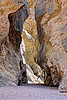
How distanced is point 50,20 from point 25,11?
225 inches

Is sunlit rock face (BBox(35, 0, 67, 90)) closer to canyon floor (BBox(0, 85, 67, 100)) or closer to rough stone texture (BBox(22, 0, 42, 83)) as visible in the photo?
canyon floor (BBox(0, 85, 67, 100))

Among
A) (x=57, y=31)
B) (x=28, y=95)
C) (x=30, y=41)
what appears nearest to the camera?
(x=28, y=95)

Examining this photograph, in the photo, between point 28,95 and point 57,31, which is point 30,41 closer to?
point 57,31

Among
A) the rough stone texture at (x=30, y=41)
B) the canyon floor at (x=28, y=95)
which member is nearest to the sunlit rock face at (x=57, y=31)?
the canyon floor at (x=28, y=95)

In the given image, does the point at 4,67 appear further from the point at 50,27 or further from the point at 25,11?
the point at 25,11

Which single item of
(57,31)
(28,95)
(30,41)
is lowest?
(28,95)

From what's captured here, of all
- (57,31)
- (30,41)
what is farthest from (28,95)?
(30,41)

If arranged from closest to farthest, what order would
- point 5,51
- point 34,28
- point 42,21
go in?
point 5,51, point 42,21, point 34,28

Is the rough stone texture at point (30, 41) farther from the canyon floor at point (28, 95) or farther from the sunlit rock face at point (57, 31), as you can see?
the canyon floor at point (28, 95)

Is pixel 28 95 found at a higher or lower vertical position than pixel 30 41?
lower

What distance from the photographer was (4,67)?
7426 millimetres

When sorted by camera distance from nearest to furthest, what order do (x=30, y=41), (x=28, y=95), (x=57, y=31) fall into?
(x=28, y=95), (x=57, y=31), (x=30, y=41)

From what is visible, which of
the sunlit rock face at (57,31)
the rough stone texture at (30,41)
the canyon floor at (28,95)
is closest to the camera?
the canyon floor at (28,95)

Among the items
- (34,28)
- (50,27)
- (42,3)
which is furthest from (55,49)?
(34,28)
